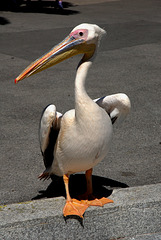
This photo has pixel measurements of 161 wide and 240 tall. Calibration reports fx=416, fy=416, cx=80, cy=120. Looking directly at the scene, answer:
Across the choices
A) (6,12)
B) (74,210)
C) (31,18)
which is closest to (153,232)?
(74,210)

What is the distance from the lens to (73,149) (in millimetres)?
3520

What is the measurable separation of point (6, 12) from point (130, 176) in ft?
47.2

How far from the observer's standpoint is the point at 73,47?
11.6ft

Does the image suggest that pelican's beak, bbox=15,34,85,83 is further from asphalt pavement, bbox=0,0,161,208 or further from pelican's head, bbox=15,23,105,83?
asphalt pavement, bbox=0,0,161,208

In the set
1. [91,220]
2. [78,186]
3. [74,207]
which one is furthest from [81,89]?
[78,186]

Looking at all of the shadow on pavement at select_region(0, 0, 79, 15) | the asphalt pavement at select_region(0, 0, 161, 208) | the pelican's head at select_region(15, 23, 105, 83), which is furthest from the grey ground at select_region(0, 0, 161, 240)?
the shadow on pavement at select_region(0, 0, 79, 15)

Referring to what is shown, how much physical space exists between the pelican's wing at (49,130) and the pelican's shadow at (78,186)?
0.47 meters

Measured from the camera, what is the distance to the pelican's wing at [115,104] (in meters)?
3.78

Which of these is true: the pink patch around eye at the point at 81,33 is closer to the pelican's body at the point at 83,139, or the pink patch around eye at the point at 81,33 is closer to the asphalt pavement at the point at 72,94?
the asphalt pavement at the point at 72,94

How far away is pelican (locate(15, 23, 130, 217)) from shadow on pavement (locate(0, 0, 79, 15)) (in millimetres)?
13844

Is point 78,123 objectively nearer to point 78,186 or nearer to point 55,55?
point 55,55

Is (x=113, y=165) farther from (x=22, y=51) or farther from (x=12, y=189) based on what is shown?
(x=22, y=51)

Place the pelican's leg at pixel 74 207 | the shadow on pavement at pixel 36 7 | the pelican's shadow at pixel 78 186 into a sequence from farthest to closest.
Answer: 1. the shadow on pavement at pixel 36 7
2. the pelican's shadow at pixel 78 186
3. the pelican's leg at pixel 74 207

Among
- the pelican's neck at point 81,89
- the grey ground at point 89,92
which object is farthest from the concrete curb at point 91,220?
the pelican's neck at point 81,89
